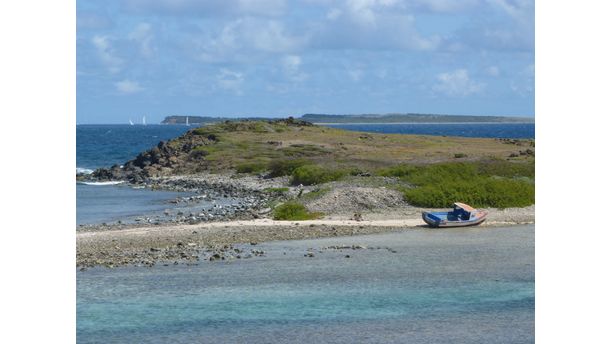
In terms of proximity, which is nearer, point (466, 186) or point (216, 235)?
point (216, 235)

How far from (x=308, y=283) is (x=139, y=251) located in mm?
8979

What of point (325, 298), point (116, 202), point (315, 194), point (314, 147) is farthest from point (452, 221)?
point (314, 147)

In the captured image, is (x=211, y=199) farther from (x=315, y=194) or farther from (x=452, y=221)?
(x=452, y=221)

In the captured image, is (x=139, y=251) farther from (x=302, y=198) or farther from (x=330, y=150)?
(x=330, y=150)

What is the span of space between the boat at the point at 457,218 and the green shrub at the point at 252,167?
36086 millimetres

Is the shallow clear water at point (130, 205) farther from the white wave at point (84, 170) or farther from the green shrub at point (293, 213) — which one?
the white wave at point (84, 170)

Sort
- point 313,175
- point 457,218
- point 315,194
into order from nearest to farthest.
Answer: point 457,218, point 315,194, point 313,175

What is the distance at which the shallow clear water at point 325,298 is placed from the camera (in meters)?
23.3

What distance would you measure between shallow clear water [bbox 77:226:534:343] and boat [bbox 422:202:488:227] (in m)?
5.09

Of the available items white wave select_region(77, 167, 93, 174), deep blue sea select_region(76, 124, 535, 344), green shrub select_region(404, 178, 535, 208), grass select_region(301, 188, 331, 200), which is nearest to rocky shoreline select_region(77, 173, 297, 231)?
grass select_region(301, 188, 331, 200)

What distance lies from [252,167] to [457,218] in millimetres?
38423

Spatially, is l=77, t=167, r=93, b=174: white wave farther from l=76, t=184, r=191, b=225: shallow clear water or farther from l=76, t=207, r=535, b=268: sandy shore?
l=76, t=207, r=535, b=268: sandy shore

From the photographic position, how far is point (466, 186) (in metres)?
51.8

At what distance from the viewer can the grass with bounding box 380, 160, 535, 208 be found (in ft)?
165
